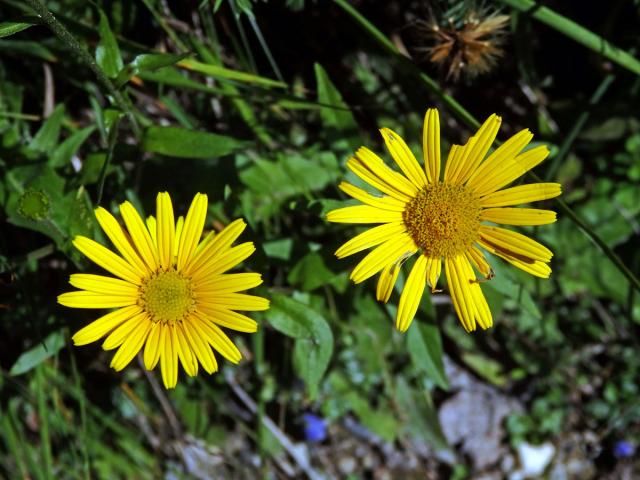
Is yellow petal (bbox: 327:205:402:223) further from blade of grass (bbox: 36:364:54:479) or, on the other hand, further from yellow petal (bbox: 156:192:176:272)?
blade of grass (bbox: 36:364:54:479)

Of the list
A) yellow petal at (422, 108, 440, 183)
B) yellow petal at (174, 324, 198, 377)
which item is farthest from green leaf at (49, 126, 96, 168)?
yellow petal at (422, 108, 440, 183)

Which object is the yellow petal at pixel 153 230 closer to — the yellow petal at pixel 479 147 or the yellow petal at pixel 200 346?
the yellow petal at pixel 200 346

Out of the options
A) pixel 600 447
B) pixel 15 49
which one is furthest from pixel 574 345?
pixel 15 49

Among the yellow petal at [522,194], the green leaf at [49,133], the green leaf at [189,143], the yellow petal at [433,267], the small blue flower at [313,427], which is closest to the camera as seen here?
the yellow petal at [522,194]

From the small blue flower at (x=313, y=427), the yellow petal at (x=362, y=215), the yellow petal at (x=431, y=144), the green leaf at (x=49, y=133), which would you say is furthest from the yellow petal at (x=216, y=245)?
the small blue flower at (x=313, y=427)

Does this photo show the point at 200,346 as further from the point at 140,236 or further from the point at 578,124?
the point at 578,124

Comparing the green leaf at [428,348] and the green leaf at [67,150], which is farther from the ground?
the green leaf at [67,150]
